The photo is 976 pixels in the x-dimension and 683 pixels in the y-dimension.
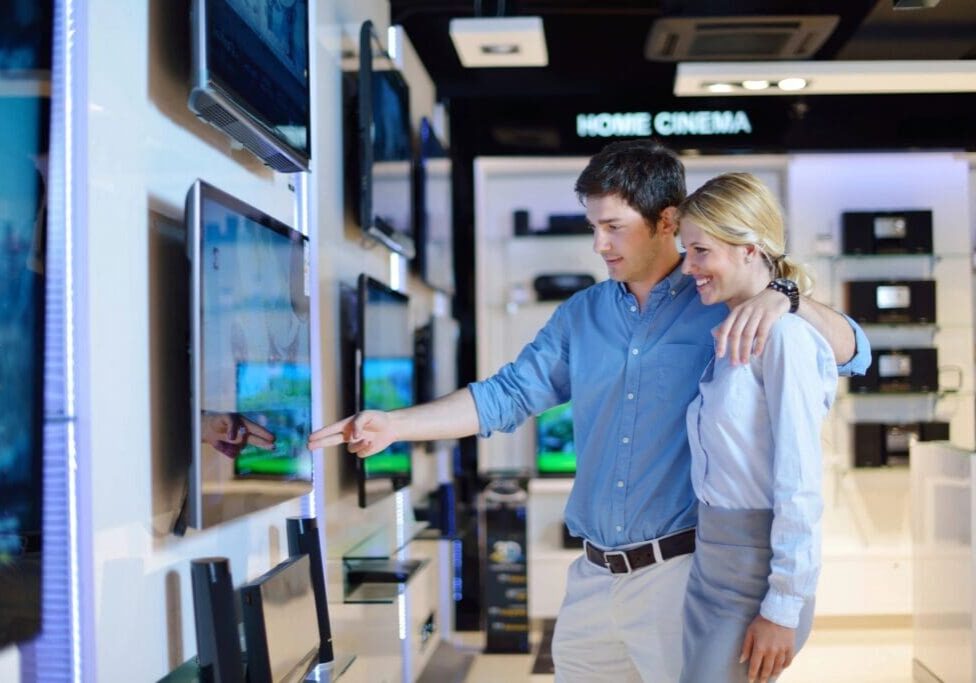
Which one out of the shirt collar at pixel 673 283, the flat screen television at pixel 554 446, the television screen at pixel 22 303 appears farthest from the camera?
the flat screen television at pixel 554 446

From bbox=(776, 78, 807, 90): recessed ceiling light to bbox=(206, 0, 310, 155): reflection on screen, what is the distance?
336 centimetres

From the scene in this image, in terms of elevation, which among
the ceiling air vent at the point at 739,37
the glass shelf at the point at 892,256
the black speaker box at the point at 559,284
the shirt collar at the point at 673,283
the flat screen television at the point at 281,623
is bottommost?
the flat screen television at the point at 281,623

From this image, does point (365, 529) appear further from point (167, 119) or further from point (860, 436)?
point (860, 436)

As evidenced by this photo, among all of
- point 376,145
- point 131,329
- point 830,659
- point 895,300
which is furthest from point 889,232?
point 131,329

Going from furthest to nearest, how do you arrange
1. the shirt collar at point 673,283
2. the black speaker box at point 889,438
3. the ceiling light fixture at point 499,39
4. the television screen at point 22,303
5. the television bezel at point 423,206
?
the black speaker box at point 889,438 < the television bezel at point 423,206 < the ceiling light fixture at point 499,39 < the shirt collar at point 673,283 < the television screen at point 22,303

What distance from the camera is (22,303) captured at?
1.56 metres

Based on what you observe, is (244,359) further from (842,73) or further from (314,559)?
(842,73)

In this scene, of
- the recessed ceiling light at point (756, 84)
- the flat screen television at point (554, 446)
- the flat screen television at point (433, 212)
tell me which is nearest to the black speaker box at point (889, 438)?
the flat screen television at point (554, 446)

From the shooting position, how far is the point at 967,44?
647 cm

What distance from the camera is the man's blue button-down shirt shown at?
2.43 m

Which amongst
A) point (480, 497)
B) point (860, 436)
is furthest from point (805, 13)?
point (480, 497)

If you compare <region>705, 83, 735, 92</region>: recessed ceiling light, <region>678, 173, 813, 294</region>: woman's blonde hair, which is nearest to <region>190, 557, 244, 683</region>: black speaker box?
<region>678, 173, 813, 294</region>: woman's blonde hair

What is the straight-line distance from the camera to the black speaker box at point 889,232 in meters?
6.93

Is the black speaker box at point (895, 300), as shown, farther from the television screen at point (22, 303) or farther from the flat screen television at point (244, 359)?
the television screen at point (22, 303)
